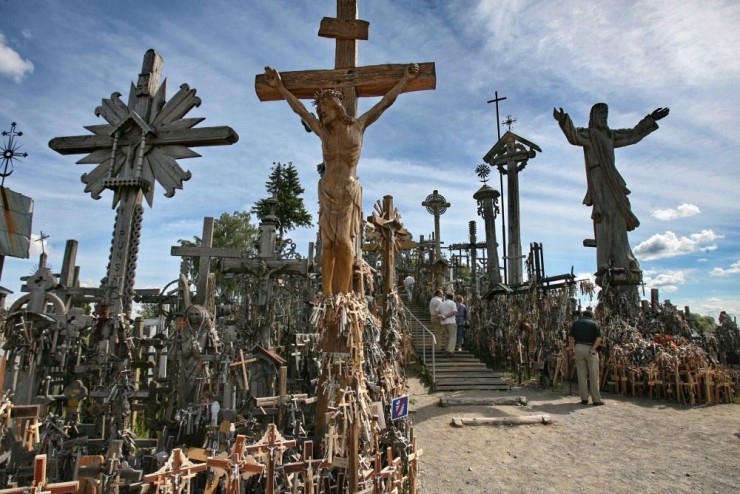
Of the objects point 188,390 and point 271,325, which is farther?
point 271,325

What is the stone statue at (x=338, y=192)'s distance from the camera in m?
3.89

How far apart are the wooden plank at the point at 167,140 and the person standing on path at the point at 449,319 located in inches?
302

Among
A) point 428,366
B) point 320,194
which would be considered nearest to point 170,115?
point 320,194

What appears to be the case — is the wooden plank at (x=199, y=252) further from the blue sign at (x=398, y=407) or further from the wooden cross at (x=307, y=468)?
the wooden cross at (x=307, y=468)

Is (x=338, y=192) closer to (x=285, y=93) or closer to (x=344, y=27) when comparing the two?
(x=285, y=93)

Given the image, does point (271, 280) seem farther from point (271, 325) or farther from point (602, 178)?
point (602, 178)

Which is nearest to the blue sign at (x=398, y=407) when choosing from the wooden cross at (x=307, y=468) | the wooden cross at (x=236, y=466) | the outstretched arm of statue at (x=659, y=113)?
the wooden cross at (x=307, y=468)

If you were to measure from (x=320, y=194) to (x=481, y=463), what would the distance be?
4.42 meters

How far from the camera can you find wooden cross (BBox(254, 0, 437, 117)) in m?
4.33

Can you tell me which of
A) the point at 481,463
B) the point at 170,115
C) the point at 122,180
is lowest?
the point at 481,463

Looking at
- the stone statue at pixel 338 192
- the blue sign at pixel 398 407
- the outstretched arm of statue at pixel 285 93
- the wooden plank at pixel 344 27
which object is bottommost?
the blue sign at pixel 398 407

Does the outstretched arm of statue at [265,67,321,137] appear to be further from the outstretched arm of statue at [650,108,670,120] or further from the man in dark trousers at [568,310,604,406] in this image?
the outstretched arm of statue at [650,108,670,120]

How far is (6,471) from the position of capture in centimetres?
424

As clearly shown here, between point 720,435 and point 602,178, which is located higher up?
point 602,178
